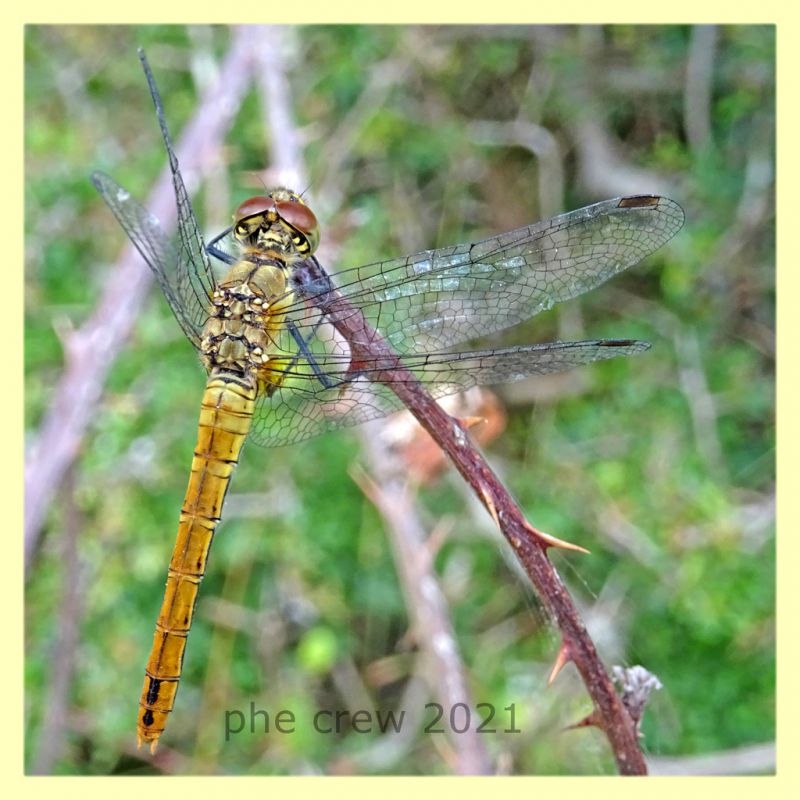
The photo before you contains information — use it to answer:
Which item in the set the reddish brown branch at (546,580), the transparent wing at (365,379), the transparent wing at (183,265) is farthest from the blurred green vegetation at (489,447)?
the reddish brown branch at (546,580)

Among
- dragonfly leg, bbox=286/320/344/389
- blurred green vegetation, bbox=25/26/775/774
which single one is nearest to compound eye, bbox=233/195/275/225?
dragonfly leg, bbox=286/320/344/389

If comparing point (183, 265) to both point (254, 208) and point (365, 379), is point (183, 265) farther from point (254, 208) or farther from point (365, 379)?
point (365, 379)

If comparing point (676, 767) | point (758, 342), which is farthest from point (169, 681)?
point (758, 342)

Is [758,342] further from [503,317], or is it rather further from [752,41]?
[503,317]

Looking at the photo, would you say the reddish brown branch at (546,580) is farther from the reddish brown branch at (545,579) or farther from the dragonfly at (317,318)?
the dragonfly at (317,318)

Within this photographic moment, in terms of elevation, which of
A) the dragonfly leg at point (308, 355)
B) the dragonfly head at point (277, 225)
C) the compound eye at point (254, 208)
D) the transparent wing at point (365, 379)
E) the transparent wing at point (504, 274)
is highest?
the compound eye at point (254, 208)

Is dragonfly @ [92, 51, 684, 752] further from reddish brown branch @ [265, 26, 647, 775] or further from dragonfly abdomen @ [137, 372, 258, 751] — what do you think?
reddish brown branch @ [265, 26, 647, 775]
